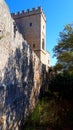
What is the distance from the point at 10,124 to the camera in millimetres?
7750

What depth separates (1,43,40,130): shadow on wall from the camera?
295 inches

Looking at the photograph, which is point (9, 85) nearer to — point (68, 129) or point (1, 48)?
point (1, 48)

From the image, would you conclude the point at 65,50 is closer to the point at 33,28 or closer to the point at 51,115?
the point at 51,115

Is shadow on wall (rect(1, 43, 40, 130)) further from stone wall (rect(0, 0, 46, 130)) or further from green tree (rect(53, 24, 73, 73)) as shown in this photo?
green tree (rect(53, 24, 73, 73))

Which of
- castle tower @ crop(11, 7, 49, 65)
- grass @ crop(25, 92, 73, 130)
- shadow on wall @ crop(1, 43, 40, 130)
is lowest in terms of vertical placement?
grass @ crop(25, 92, 73, 130)

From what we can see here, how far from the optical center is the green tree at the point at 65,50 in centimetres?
1308

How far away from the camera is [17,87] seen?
28.5ft

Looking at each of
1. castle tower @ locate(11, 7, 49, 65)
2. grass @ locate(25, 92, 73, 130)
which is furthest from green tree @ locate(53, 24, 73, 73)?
castle tower @ locate(11, 7, 49, 65)

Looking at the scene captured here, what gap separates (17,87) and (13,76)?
0.66m

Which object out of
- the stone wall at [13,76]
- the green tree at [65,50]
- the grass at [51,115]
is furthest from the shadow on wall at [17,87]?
the green tree at [65,50]

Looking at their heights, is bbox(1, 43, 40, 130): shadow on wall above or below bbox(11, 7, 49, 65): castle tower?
below

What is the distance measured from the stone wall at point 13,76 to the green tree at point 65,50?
280cm

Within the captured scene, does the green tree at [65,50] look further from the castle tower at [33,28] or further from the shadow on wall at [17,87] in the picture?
the castle tower at [33,28]

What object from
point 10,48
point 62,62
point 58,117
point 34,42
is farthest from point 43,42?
point 10,48
